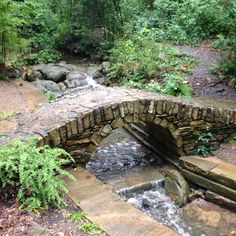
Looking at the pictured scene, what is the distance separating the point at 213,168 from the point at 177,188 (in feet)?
2.32

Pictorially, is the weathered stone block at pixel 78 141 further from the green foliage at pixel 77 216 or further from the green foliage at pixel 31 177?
the green foliage at pixel 77 216

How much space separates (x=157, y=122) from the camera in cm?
638

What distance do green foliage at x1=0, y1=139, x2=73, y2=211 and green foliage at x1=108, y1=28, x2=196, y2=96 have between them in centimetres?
490

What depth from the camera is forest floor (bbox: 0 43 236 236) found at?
3.52m

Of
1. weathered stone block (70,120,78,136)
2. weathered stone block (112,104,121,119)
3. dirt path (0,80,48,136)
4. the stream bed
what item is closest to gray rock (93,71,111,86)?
dirt path (0,80,48,136)

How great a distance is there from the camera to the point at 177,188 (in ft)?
20.3

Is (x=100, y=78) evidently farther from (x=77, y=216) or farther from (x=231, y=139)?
(x=77, y=216)

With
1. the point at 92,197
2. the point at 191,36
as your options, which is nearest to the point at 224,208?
the point at 92,197

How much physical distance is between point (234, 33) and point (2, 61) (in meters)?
6.56

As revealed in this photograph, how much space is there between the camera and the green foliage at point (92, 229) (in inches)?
144

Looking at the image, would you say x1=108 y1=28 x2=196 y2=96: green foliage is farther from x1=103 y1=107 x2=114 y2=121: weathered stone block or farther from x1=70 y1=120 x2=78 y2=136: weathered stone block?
x1=70 y1=120 x2=78 y2=136: weathered stone block

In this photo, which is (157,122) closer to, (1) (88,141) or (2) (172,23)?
(1) (88,141)

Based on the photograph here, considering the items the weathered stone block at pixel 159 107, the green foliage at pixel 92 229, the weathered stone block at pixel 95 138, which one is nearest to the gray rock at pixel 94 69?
the weathered stone block at pixel 159 107

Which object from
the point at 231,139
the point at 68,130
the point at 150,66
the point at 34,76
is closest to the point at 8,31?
the point at 34,76
